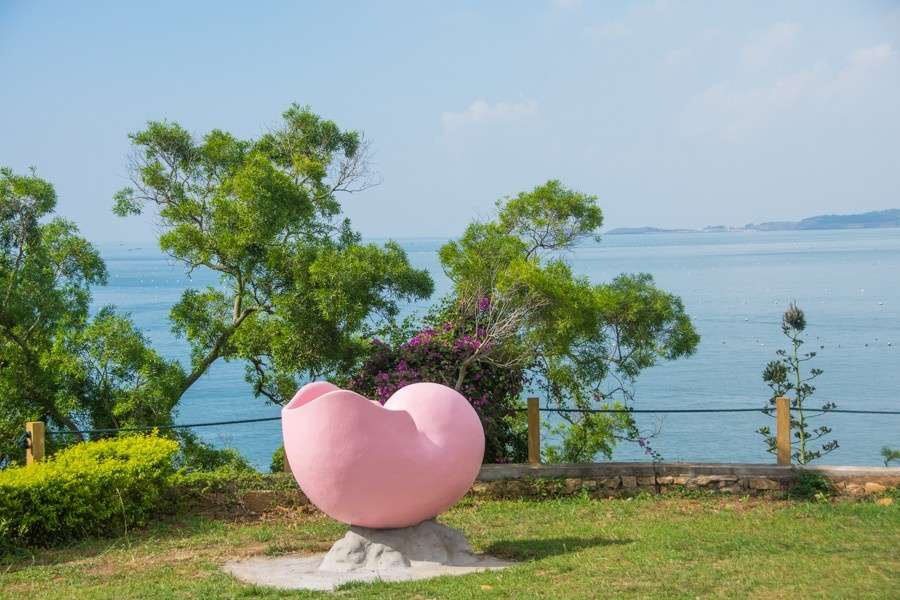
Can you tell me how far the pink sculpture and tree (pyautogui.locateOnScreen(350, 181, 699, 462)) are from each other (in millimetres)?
3847

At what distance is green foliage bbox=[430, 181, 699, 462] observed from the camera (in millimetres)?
13070

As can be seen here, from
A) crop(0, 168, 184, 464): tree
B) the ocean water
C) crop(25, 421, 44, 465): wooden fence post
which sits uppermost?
crop(0, 168, 184, 464): tree

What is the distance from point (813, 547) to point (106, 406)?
982 centimetres

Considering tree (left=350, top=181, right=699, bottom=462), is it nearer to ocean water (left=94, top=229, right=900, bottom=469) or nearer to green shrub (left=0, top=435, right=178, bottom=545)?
green shrub (left=0, top=435, right=178, bottom=545)

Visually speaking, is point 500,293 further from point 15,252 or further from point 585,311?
point 15,252

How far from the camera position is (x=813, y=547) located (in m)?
9.21

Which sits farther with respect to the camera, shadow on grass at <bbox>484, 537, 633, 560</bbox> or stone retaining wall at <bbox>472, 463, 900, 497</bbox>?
stone retaining wall at <bbox>472, 463, 900, 497</bbox>

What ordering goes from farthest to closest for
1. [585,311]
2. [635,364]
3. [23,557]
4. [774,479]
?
[635,364], [585,311], [774,479], [23,557]

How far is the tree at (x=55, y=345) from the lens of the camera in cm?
1445

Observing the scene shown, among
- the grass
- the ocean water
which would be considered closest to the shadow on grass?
the grass

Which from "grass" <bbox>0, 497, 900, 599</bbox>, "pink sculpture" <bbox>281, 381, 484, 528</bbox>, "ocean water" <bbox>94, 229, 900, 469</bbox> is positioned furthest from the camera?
"ocean water" <bbox>94, 229, 900, 469</bbox>

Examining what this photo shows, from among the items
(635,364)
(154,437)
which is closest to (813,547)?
(635,364)

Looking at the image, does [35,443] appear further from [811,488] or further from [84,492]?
[811,488]

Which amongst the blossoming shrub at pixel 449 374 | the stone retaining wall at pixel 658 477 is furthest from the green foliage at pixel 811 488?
the blossoming shrub at pixel 449 374
